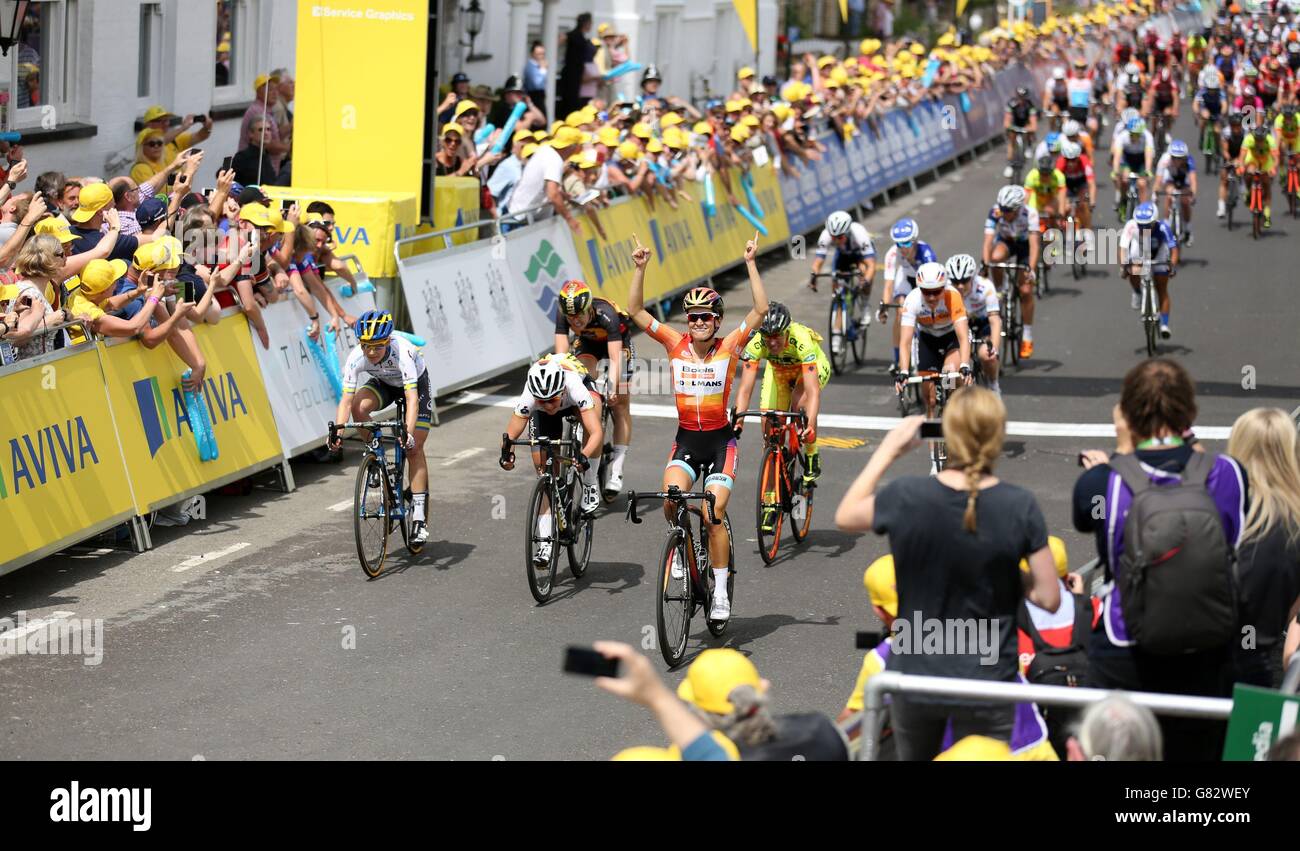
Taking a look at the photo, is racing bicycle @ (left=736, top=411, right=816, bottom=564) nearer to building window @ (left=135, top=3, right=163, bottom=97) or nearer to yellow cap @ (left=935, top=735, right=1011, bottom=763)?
yellow cap @ (left=935, top=735, right=1011, bottom=763)

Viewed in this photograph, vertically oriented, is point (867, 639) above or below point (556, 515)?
above

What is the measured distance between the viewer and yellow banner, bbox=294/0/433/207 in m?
18.0

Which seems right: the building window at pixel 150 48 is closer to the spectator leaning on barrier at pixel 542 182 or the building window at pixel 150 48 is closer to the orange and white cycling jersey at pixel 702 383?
the spectator leaning on barrier at pixel 542 182

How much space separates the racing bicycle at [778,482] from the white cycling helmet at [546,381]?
132 cm

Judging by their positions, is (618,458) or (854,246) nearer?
(618,458)

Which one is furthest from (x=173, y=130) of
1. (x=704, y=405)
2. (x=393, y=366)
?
(x=704, y=405)

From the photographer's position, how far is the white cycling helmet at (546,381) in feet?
37.6

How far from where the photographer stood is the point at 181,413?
1271cm

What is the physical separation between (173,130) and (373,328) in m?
7.21

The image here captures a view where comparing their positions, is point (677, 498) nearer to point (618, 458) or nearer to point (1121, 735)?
point (618, 458)

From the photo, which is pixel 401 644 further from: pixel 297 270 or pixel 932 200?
pixel 932 200

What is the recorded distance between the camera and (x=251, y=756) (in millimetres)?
8539

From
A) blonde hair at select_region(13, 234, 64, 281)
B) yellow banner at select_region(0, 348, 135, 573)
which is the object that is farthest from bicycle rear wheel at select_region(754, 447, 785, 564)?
blonde hair at select_region(13, 234, 64, 281)

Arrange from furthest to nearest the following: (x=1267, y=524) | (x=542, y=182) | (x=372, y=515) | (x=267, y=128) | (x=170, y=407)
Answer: (x=542, y=182) < (x=267, y=128) < (x=170, y=407) < (x=372, y=515) < (x=1267, y=524)
